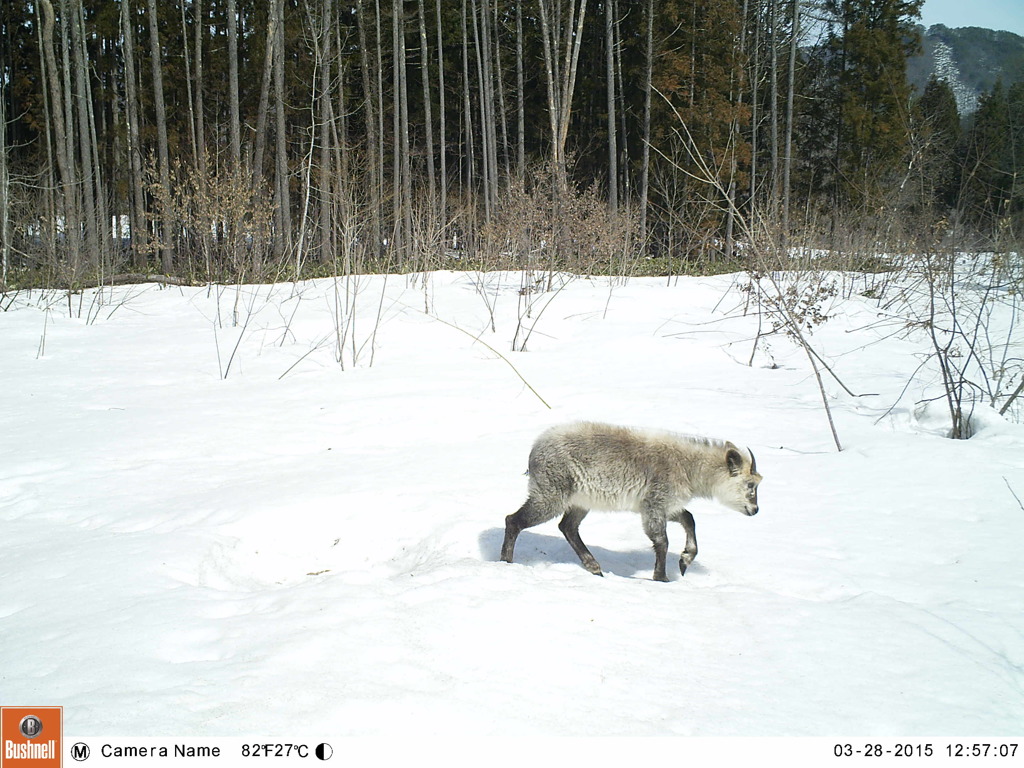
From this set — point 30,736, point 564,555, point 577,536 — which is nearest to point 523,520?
point 577,536

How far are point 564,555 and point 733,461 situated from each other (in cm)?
122

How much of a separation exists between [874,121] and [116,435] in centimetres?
3167

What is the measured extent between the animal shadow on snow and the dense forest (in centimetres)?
1039

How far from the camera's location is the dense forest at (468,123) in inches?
695

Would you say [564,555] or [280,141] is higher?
[280,141]

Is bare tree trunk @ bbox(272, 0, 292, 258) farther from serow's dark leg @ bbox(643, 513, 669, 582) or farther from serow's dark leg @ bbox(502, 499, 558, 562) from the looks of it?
serow's dark leg @ bbox(643, 513, 669, 582)

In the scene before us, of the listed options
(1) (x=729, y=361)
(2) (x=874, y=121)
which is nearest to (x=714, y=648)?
(1) (x=729, y=361)

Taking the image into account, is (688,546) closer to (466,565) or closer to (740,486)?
(740,486)

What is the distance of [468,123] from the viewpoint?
28094 mm

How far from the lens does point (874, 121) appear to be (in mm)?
29641

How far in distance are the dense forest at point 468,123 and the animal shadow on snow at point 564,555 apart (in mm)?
10386

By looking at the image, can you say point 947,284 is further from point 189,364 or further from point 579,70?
point 579,70

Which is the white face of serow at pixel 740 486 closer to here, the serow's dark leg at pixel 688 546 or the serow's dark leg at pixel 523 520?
the serow's dark leg at pixel 688 546

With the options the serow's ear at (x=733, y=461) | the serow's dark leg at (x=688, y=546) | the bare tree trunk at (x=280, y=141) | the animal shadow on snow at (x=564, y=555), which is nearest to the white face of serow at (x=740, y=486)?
the serow's ear at (x=733, y=461)
